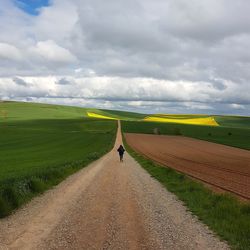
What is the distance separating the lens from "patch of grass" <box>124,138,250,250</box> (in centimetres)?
1254

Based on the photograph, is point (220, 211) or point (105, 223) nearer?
point (105, 223)

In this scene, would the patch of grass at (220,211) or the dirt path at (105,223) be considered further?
the patch of grass at (220,211)

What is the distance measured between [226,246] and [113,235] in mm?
3494

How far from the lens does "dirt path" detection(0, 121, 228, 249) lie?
1179cm

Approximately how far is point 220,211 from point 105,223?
490cm

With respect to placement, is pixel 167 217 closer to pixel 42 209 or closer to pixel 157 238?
pixel 157 238

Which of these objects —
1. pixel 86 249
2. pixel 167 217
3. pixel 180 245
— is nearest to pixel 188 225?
pixel 167 217

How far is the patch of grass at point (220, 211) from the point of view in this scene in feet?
41.1

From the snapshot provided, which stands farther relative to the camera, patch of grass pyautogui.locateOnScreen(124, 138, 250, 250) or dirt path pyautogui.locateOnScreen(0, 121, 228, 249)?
patch of grass pyautogui.locateOnScreen(124, 138, 250, 250)

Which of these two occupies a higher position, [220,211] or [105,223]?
[220,211]

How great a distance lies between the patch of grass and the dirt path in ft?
1.46

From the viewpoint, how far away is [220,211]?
52.7 feet

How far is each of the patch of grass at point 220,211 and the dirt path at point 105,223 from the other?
1.46 feet

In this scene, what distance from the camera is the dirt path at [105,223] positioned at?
11789 millimetres
